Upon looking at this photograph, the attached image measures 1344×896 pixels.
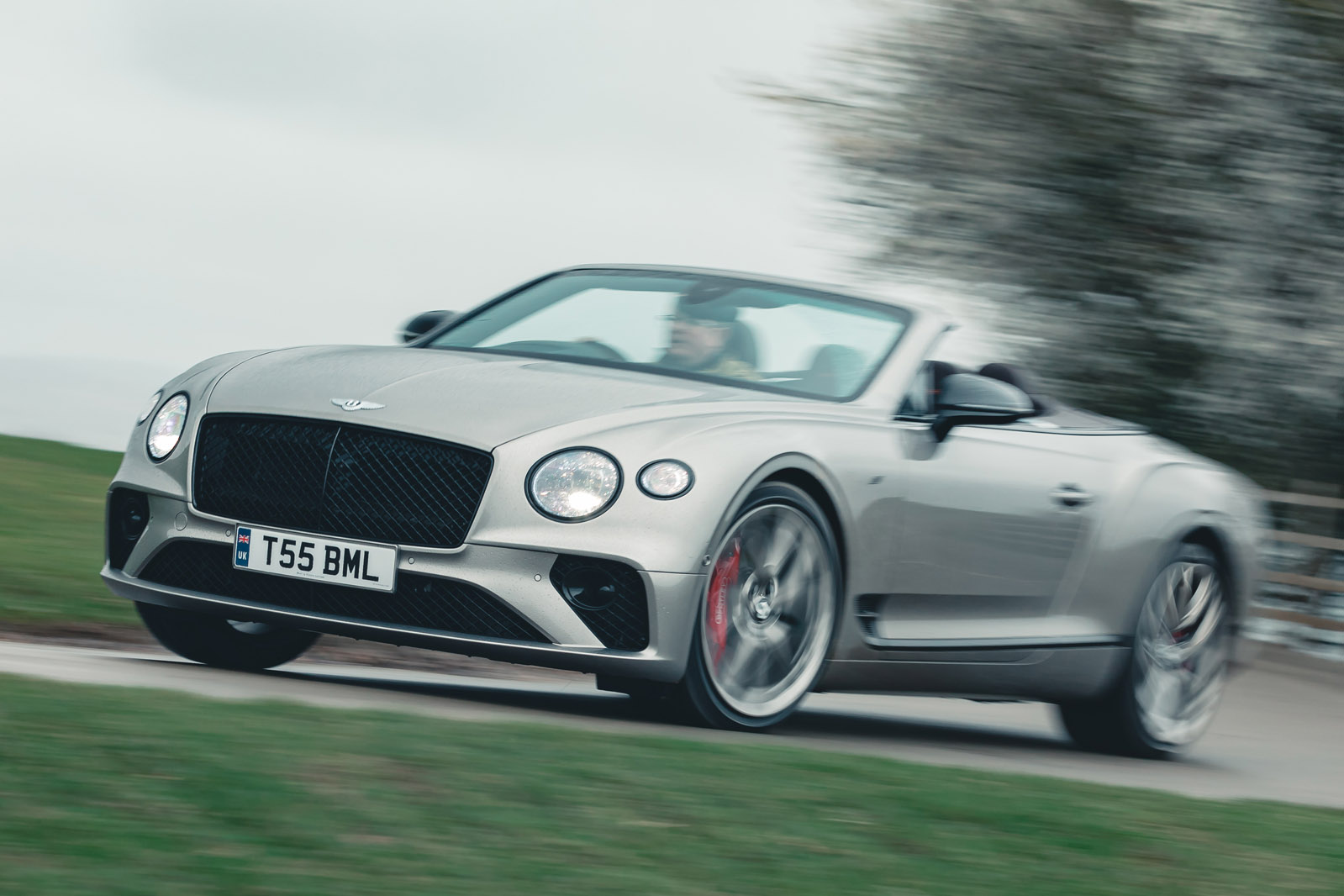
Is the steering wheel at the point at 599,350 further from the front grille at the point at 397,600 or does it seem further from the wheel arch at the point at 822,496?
the front grille at the point at 397,600

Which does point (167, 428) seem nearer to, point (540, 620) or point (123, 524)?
point (123, 524)

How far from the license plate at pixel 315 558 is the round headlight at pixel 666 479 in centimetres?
74

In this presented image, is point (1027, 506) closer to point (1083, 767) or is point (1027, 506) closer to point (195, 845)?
point (1083, 767)

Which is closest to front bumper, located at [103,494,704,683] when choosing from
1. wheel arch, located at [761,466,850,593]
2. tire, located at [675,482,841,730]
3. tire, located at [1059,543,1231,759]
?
tire, located at [675,482,841,730]

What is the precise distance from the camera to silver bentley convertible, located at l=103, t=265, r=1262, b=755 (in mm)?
5543

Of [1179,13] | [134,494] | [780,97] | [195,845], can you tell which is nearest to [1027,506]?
[134,494]

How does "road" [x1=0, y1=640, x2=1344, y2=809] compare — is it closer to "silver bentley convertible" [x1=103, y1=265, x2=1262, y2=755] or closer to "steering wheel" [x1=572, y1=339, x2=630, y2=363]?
"silver bentley convertible" [x1=103, y1=265, x2=1262, y2=755]

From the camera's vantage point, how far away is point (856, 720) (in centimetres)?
793

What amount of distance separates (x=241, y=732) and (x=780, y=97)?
13.8m

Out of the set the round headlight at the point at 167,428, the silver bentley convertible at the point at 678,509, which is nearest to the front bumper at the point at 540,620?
the silver bentley convertible at the point at 678,509

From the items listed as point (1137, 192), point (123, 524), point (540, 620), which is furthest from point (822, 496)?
point (1137, 192)

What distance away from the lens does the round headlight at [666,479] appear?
552 centimetres

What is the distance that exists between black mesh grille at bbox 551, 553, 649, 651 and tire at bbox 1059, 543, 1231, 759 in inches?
99.0

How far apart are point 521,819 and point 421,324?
3.91m
